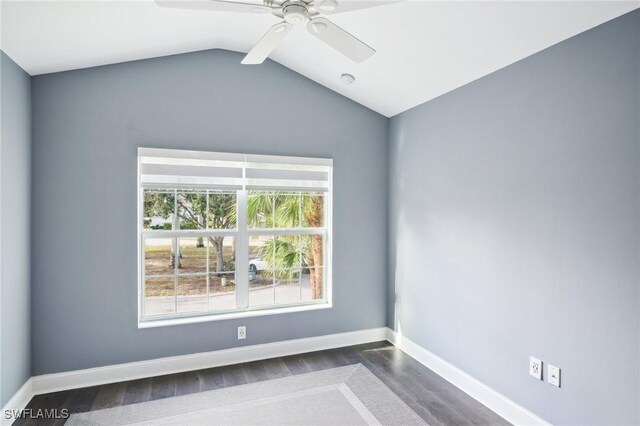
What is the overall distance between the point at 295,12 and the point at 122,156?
2.05 m

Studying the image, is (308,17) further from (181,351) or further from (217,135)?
(181,351)

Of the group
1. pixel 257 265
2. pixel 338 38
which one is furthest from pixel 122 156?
pixel 338 38

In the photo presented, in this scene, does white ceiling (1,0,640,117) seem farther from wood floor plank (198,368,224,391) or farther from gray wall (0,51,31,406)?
wood floor plank (198,368,224,391)

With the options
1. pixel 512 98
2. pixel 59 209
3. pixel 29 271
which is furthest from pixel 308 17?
pixel 29 271

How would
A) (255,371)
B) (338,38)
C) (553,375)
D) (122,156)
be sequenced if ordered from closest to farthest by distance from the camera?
(338,38) < (553,375) < (122,156) < (255,371)

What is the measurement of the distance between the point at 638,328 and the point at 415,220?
1.90m

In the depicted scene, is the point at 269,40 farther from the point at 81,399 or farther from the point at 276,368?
the point at 81,399

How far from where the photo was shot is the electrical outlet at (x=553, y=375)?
2217 mm

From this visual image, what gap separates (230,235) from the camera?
346cm

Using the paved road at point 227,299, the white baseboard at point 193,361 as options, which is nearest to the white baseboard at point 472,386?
the white baseboard at point 193,361

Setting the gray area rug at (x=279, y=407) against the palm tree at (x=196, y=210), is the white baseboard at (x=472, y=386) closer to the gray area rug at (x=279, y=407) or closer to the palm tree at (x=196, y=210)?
the gray area rug at (x=279, y=407)

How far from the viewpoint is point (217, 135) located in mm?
3293

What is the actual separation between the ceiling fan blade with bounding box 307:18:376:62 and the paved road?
2.37m

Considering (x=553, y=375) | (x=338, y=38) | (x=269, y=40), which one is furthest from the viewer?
(x=553, y=375)
